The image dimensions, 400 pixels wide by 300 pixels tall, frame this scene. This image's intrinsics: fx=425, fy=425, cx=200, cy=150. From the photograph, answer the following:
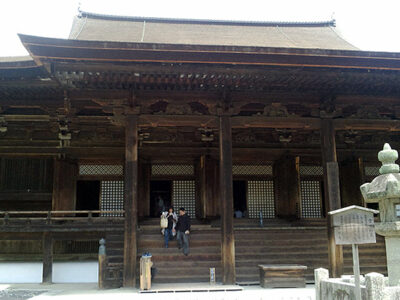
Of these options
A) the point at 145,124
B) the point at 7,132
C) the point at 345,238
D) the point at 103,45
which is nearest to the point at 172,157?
the point at 145,124

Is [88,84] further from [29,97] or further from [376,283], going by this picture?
[376,283]

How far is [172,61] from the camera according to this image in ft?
36.3

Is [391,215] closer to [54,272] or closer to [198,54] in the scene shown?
[198,54]

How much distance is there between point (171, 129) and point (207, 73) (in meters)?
5.79

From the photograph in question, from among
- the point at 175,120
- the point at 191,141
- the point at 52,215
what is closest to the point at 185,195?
the point at 191,141

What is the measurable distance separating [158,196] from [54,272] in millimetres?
6463

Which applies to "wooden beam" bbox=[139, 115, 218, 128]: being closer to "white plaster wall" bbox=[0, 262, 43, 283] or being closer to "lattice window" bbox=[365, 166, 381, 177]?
"white plaster wall" bbox=[0, 262, 43, 283]

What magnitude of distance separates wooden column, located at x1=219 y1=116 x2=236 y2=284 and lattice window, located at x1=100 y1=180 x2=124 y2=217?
6528 mm

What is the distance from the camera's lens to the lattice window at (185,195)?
18000 mm

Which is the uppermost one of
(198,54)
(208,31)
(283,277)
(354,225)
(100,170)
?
(208,31)

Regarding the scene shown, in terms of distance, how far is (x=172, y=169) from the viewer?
18.0 meters

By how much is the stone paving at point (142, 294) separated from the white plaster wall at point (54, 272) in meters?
2.77

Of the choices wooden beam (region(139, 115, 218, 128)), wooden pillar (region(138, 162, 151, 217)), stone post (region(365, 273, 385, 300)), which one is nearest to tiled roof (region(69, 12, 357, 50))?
wooden beam (region(139, 115, 218, 128))

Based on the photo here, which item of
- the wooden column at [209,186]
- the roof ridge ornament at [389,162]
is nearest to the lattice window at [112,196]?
the wooden column at [209,186]
